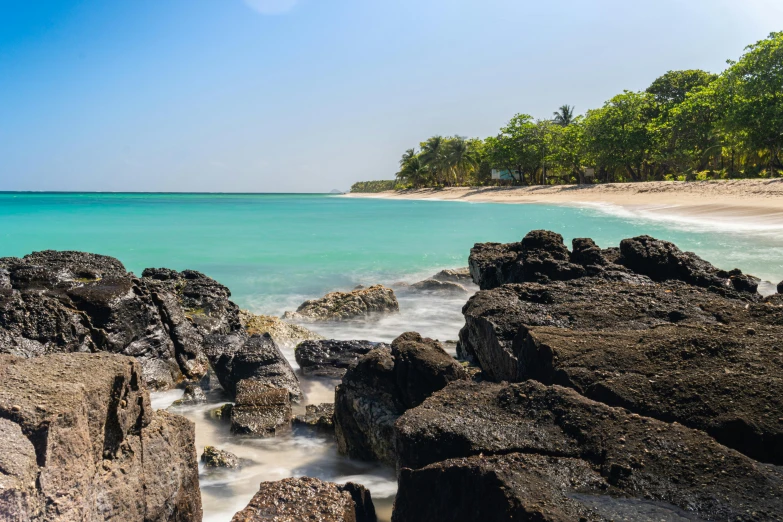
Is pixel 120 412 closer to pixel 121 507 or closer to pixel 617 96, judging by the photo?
pixel 121 507

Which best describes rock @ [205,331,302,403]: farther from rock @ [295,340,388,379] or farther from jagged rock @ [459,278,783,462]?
jagged rock @ [459,278,783,462]

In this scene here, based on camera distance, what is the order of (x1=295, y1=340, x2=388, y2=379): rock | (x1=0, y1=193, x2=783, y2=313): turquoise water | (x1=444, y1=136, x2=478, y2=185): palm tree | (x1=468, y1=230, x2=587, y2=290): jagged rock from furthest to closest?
(x1=444, y1=136, x2=478, y2=185): palm tree, (x1=0, y1=193, x2=783, y2=313): turquoise water, (x1=468, y1=230, x2=587, y2=290): jagged rock, (x1=295, y1=340, x2=388, y2=379): rock

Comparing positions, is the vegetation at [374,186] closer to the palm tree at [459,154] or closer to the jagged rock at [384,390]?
the palm tree at [459,154]

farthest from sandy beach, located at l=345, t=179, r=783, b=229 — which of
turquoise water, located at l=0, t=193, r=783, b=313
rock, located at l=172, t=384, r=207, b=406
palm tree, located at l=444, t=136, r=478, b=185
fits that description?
rock, located at l=172, t=384, r=207, b=406

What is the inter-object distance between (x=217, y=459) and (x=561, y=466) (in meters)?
2.84

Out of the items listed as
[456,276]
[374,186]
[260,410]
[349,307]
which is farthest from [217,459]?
[374,186]

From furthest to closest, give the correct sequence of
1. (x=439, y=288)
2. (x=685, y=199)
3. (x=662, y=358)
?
(x=685, y=199) < (x=439, y=288) < (x=662, y=358)

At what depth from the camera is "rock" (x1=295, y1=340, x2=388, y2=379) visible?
673 centimetres

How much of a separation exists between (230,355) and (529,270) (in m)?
3.86

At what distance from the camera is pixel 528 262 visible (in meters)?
7.39

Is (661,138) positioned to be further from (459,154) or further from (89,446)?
(89,446)

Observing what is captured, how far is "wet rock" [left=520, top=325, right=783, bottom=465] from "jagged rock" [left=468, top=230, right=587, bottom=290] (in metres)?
3.52

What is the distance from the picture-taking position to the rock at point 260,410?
4883 millimetres

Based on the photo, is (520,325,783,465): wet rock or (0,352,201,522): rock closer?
(0,352,201,522): rock
